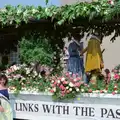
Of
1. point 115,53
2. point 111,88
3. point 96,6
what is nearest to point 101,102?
point 111,88

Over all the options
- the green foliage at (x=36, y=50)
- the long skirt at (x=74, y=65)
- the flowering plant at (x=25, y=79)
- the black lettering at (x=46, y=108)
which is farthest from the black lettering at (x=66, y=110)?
the long skirt at (x=74, y=65)

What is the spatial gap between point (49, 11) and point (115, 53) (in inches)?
306

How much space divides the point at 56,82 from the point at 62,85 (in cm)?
14

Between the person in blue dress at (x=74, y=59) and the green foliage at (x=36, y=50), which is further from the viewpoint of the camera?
the person in blue dress at (x=74, y=59)

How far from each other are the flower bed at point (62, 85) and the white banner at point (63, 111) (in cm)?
22

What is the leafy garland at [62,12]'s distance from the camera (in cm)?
795

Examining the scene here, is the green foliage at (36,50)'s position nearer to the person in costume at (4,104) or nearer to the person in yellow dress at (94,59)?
the person in yellow dress at (94,59)

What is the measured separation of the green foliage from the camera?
30.6 ft

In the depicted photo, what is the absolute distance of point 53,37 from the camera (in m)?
10.1

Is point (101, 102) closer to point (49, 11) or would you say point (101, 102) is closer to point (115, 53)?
point (49, 11)

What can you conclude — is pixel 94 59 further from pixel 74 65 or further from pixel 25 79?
pixel 25 79

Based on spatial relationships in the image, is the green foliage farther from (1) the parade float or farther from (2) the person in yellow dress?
(2) the person in yellow dress

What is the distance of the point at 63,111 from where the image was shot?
27.0ft

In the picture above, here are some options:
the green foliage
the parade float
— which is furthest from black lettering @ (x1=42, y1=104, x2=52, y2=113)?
the green foliage
